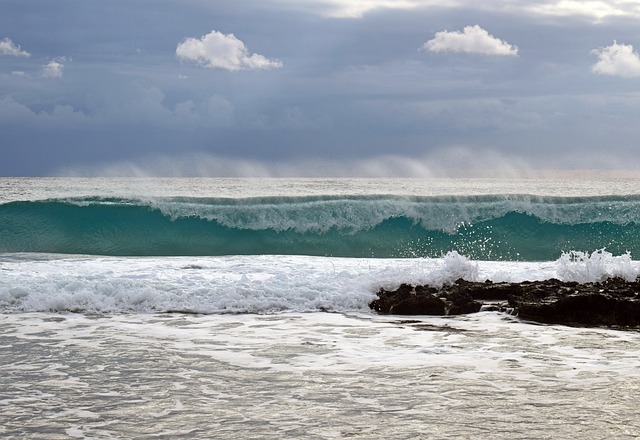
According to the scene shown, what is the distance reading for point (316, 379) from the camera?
17.5 ft

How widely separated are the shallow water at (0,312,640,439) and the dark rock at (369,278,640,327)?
447mm

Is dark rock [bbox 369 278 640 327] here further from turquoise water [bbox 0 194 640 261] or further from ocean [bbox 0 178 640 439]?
turquoise water [bbox 0 194 640 261]

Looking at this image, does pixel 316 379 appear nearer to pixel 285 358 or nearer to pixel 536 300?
pixel 285 358

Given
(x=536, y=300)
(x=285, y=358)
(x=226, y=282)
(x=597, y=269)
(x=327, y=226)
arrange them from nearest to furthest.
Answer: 1. (x=285, y=358)
2. (x=536, y=300)
3. (x=226, y=282)
4. (x=597, y=269)
5. (x=327, y=226)

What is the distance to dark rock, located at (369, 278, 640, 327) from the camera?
309 inches

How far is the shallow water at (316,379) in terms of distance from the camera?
166 inches

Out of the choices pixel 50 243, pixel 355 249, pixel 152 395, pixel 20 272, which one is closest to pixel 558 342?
pixel 152 395

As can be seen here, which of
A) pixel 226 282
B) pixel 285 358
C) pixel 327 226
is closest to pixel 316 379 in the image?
pixel 285 358

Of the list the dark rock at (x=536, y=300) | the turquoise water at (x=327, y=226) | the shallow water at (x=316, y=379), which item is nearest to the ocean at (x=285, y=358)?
the shallow water at (x=316, y=379)

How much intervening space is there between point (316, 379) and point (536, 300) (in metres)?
4.03

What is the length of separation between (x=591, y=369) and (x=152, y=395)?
3196mm

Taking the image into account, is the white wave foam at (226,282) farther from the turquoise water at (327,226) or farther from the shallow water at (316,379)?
the turquoise water at (327,226)

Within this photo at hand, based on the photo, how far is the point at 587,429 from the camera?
407cm

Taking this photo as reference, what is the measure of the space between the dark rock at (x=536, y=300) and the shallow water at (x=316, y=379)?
45cm
